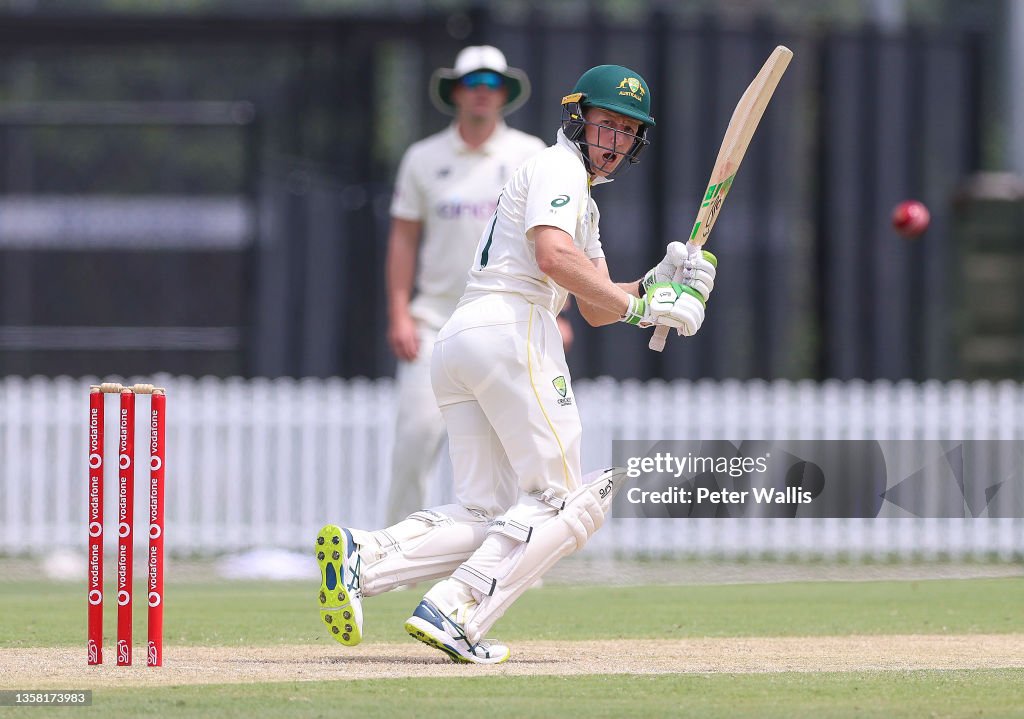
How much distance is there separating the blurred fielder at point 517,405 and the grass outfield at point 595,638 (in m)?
0.24

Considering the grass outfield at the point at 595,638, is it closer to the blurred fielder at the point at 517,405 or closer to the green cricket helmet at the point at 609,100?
the blurred fielder at the point at 517,405

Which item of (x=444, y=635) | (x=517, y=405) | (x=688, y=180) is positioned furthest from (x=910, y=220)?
(x=444, y=635)

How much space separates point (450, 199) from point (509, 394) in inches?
95.7

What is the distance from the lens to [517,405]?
5250 millimetres

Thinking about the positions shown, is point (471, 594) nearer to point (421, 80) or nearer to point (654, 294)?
point (654, 294)

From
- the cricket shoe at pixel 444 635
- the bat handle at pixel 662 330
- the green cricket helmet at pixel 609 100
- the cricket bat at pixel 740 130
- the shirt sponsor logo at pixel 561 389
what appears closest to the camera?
the cricket shoe at pixel 444 635

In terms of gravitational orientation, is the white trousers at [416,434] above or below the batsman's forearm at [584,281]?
Result: below

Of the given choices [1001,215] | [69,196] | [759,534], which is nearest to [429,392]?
[759,534]

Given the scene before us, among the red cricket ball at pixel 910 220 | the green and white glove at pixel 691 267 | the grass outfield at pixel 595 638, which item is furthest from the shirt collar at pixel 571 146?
the red cricket ball at pixel 910 220

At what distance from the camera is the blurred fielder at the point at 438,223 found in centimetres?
744

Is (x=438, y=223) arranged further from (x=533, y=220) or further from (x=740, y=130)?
(x=533, y=220)

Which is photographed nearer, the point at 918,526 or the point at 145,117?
the point at 918,526

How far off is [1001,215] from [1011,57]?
1357 millimetres

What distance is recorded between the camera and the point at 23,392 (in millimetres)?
11188
